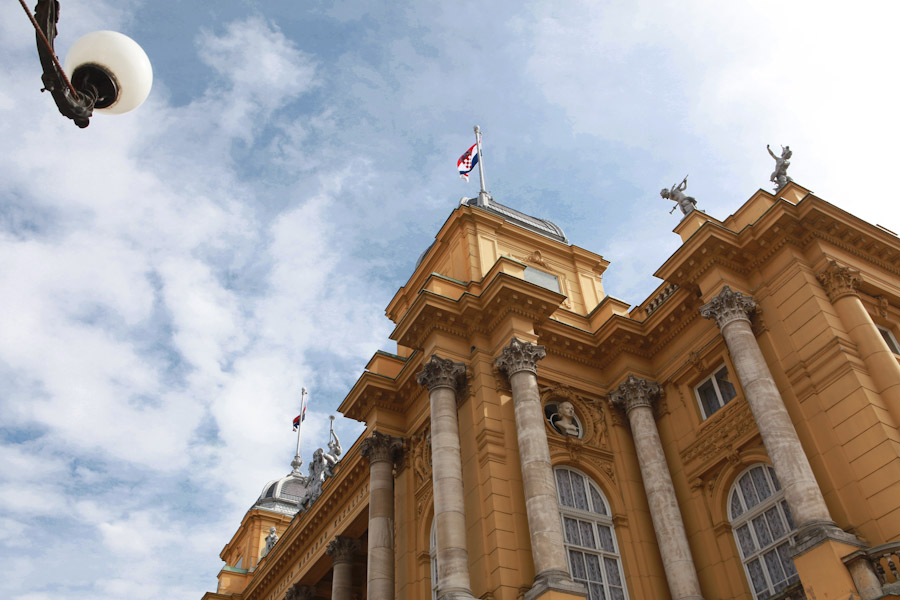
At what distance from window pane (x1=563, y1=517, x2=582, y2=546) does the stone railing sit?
21.0 ft

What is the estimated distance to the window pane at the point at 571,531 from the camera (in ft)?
60.2

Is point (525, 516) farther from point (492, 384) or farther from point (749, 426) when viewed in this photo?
point (749, 426)

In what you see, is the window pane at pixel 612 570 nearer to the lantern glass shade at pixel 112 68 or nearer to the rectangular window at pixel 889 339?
the rectangular window at pixel 889 339

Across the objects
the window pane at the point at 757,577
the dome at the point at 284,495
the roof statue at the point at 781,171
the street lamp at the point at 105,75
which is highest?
the dome at the point at 284,495

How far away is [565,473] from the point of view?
1975 centimetres

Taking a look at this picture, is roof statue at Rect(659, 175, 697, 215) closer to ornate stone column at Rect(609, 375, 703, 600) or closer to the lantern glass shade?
ornate stone column at Rect(609, 375, 703, 600)

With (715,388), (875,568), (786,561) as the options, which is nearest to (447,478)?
(715,388)

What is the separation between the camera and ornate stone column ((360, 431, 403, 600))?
814 inches

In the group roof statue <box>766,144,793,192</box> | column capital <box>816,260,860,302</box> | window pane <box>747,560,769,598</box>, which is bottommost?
window pane <box>747,560,769,598</box>

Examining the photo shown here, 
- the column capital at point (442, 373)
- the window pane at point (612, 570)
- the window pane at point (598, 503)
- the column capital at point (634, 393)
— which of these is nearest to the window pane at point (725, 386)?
the column capital at point (634, 393)

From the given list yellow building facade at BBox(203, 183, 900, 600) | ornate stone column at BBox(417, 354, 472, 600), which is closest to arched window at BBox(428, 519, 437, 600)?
yellow building facade at BBox(203, 183, 900, 600)

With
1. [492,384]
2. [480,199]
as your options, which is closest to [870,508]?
[492,384]

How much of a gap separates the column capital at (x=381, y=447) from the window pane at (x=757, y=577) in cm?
999

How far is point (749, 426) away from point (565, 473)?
15.3ft
